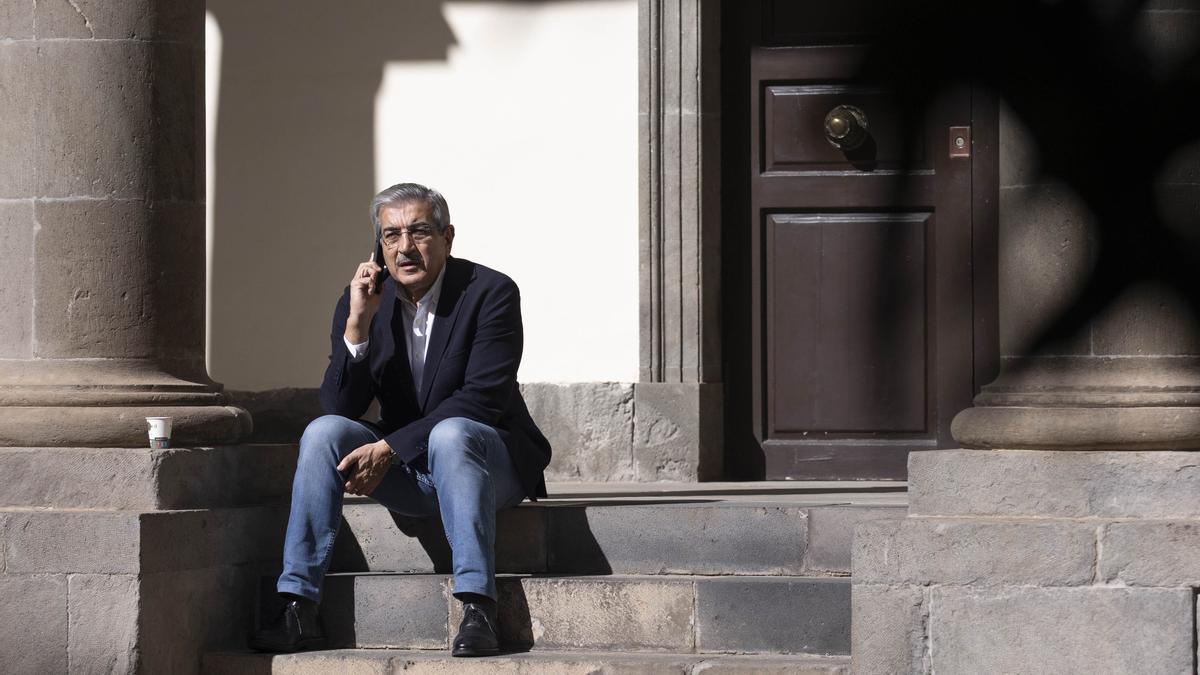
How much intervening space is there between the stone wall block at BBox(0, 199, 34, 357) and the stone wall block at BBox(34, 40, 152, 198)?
121mm

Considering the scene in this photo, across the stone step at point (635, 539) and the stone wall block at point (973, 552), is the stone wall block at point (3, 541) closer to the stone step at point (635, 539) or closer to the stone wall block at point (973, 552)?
the stone step at point (635, 539)

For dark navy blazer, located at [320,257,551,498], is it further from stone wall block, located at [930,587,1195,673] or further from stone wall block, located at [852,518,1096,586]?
stone wall block, located at [930,587,1195,673]

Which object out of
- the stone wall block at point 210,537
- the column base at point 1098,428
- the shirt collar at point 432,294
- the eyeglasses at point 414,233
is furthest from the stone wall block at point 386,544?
the column base at point 1098,428

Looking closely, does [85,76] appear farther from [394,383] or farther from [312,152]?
[312,152]

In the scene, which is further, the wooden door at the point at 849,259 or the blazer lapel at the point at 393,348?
the wooden door at the point at 849,259

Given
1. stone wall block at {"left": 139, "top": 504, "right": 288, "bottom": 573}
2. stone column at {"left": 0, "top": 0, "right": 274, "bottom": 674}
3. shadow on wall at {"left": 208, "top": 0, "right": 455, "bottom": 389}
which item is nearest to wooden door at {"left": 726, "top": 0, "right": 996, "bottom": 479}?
shadow on wall at {"left": 208, "top": 0, "right": 455, "bottom": 389}

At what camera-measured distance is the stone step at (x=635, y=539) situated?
5688mm

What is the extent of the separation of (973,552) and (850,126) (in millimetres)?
3509

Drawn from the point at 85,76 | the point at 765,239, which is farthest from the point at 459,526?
the point at 765,239

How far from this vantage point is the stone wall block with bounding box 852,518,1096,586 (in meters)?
4.92

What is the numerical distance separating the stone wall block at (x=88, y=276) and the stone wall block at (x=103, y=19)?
52 cm

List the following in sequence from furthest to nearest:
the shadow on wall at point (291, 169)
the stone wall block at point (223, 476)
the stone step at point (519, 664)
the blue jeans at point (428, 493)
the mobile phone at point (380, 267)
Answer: the shadow on wall at point (291, 169) → the mobile phone at point (380, 267) → the stone wall block at point (223, 476) → the blue jeans at point (428, 493) → the stone step at point (519, 664)

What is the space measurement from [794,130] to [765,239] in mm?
495

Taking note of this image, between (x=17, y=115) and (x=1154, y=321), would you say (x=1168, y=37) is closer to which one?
(x=1154, y=321)
